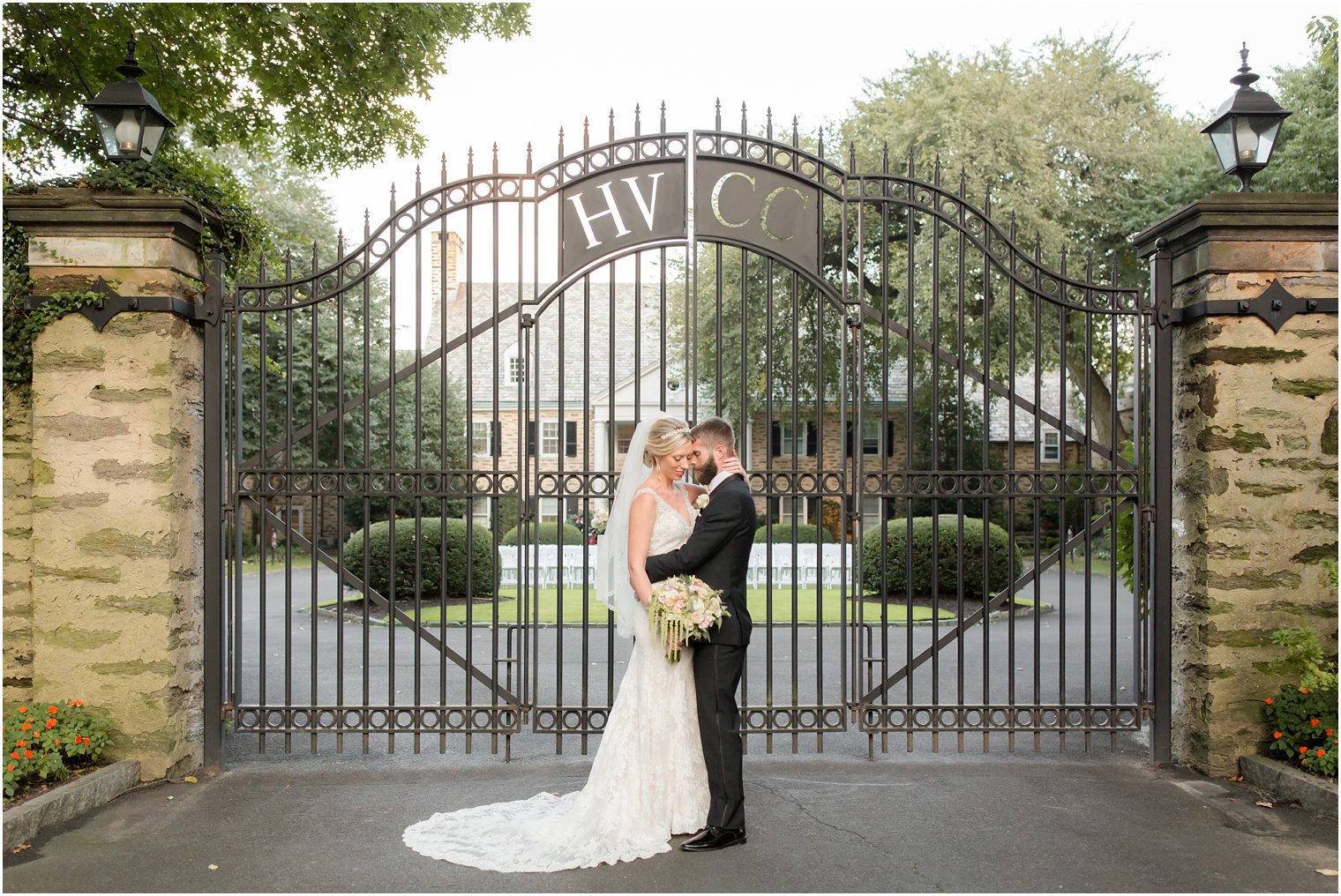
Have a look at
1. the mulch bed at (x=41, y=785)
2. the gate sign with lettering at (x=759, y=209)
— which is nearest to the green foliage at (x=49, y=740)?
the mulch bed at (x=41, y=785)

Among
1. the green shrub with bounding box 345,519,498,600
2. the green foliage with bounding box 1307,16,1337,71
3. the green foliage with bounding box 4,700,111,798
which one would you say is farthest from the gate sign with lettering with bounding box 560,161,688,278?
the green foliage with bounding box 1307,16,1337,71

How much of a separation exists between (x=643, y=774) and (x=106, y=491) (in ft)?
10.9

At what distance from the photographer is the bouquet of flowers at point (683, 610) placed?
4547 mm

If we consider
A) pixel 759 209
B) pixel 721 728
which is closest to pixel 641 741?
pixel 721 728

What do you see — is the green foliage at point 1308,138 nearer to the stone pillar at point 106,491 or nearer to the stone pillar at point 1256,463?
the stone pillar at point 1256,463

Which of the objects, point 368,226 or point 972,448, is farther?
point 972,448

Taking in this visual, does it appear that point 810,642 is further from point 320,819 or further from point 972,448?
point 972,448

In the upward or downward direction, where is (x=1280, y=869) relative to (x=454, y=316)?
downward

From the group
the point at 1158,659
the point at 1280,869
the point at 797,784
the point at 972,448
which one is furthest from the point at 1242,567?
the point at 972,448

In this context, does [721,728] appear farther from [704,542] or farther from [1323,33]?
[1323,33]

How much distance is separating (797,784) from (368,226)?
157 inches

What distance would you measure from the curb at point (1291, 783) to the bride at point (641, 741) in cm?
305

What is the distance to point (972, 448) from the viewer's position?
26406 mm

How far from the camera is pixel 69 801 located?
16.1 feet
